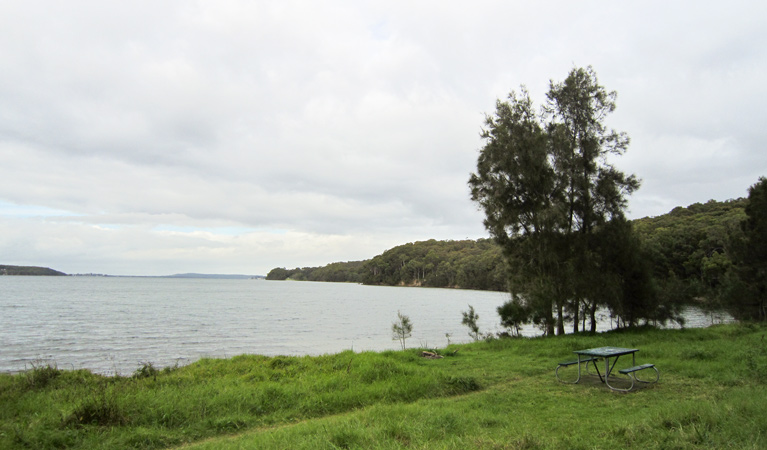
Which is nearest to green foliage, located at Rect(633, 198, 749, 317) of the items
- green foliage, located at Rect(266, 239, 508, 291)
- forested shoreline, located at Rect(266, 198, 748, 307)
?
forested shoreline, located at Rect(266, 198, 748, 307)

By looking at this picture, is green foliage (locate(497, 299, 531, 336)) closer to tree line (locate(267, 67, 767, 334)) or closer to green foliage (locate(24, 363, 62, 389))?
tree line (locate(267, 67, 767, 334))

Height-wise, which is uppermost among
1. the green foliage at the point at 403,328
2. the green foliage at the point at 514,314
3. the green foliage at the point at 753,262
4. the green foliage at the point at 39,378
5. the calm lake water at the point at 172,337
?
the green foliage at the point at 753,262

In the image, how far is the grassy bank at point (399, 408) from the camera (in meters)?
5.60

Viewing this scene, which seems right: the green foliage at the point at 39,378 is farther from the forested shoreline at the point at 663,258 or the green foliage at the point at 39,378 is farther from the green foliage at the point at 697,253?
the green foliage at the point at 697,253

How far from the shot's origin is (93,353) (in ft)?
79.4

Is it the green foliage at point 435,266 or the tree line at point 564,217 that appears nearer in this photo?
the tree line at point 564,217

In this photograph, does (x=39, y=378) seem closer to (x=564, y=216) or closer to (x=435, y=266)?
(x=564, y=216)

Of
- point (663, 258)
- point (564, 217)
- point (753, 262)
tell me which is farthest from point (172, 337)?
point (753, 262)

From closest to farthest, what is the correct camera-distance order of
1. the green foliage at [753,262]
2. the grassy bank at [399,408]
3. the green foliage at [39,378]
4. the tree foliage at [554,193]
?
the grassy bank at [399,408]
the green foliage at [39,378]
the tree foliage at [554,193]
the green foliage at [753,262]

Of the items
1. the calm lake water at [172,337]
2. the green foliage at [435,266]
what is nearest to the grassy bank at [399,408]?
the calm lake water at [172,337]

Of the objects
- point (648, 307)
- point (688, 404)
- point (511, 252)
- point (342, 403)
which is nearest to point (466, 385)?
point (342, 403)

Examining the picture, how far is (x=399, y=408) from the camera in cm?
799

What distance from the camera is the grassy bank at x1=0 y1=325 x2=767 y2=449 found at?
5.60 metres

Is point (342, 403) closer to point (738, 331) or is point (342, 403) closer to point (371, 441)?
point (371, 441)
